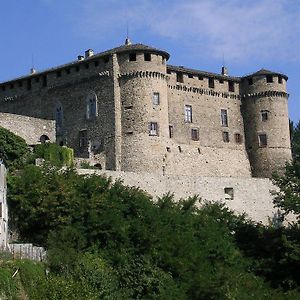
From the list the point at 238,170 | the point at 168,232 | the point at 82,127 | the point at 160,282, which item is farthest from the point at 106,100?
the point at 160,282

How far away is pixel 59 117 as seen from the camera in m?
64.9

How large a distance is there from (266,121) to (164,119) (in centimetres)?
1036

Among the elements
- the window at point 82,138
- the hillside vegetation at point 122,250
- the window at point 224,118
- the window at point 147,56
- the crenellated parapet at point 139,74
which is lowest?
the hillside vegetation at point 122,250

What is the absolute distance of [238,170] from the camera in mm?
67250

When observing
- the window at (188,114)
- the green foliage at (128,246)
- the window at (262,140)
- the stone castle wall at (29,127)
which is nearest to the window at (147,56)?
the window at (188,114)

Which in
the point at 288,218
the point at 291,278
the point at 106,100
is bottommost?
the point at 291,278

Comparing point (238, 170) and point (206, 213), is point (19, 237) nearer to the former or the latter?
point (206, 213)

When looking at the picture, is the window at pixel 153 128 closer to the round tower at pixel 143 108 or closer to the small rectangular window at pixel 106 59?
the round tower at pixel 143 108

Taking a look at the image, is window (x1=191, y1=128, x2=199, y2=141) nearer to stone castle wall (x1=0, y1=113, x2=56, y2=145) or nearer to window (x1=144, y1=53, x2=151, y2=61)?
window (x1=144, y1=53, x2=151, y2=61)

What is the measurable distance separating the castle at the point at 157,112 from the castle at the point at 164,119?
0.08 m

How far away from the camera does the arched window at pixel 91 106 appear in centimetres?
6234

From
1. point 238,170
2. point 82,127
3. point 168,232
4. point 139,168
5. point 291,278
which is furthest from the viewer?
point 238,170

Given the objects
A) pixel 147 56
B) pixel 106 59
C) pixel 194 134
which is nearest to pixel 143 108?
pixel 147 56

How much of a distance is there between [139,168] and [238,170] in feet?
37.0
